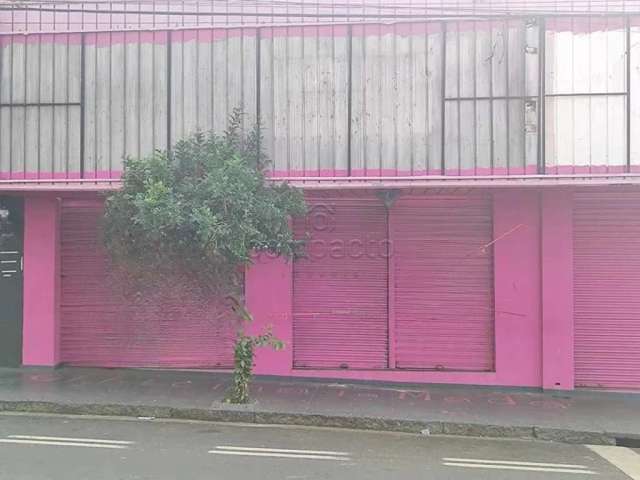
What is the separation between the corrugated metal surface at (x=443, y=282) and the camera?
35.7 feet

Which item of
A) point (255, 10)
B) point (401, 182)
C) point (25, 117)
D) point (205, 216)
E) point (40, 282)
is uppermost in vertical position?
point (255, 10)

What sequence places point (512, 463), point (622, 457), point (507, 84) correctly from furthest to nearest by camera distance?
point (507, 84), point (622, 457), point (512, 463)

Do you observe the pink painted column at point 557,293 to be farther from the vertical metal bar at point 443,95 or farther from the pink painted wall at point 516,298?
the vertical metal bar at point 443,95

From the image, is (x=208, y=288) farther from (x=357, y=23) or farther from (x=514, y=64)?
(x=514, y=64)

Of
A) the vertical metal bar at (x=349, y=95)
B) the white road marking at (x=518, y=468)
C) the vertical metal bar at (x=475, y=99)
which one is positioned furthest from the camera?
the vertical metal bar at (x=349, y=95)

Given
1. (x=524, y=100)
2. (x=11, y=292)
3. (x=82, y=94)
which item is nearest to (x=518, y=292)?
(x=524, y=100)

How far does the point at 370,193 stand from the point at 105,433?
18.3 ft

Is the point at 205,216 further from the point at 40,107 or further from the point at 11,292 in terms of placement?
the point at 11,292

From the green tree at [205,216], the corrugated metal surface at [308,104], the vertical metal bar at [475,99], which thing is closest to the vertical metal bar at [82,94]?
the green tree at [205,216]

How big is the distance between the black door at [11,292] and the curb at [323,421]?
2.70 metres

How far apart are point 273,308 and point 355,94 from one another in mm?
3832

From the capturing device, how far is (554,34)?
9773 mm

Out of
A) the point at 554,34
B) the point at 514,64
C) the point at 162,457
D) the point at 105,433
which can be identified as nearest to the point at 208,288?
the point at 105,433

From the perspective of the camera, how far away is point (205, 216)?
26.4ft
